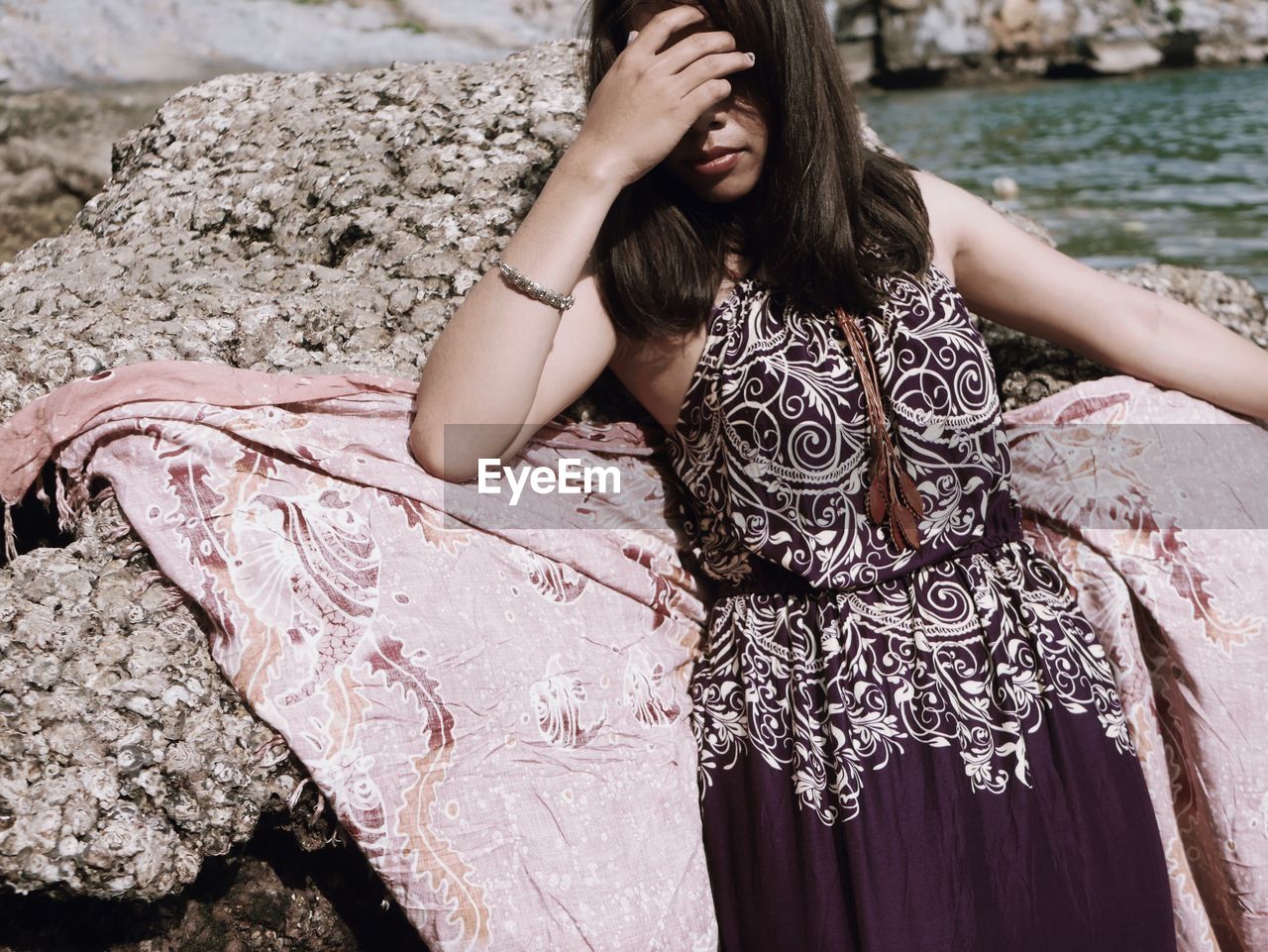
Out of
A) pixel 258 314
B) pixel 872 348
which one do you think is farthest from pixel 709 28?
pixel 258 314

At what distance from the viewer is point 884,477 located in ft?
6.17

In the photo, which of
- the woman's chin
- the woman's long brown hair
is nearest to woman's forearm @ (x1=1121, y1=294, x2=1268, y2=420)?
the woman's long brown hair

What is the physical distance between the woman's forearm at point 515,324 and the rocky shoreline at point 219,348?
0.37 meters

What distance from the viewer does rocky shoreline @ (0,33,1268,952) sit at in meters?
1.52

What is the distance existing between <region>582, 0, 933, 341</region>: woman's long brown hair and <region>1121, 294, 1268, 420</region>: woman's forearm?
54 centimetres

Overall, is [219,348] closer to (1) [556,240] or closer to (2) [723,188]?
(1) [556,240]

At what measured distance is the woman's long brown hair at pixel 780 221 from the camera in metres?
1.88

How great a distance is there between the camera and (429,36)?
18188 mm

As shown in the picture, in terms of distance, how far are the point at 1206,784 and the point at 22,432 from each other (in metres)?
1.97

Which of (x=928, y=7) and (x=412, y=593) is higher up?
(x=412, y=593)

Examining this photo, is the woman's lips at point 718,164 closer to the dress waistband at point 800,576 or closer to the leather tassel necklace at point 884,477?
the leather tassel necklace at point 884,477

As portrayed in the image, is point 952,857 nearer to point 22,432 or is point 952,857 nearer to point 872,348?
point 872,348

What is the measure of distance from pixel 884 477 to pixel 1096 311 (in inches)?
24.5

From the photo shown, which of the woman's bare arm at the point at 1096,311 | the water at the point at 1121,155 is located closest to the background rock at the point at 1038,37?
the water at the point at 1121,155
